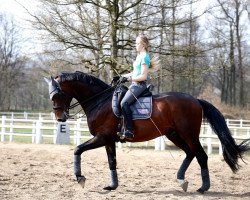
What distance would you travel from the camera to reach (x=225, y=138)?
729cm

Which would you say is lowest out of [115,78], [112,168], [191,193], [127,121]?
[191,193]

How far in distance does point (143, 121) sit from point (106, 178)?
1979 millimetres

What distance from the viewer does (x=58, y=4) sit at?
16953mm

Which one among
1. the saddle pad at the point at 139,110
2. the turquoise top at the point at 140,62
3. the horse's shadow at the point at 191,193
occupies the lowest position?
the horse's shadow at the point at 191,193

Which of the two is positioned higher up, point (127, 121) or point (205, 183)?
point (127, 121)

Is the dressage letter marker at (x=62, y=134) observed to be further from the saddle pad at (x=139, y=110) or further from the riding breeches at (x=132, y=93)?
the riding breeches at (x=132, y=93)

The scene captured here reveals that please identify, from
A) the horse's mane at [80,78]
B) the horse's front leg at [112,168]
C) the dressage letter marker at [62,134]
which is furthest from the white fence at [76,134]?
the horse's mane at [80,78]

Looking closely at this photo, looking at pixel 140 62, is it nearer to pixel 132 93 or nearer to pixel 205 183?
pixel 132 93

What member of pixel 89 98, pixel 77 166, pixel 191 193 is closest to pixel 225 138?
pixel 191 193

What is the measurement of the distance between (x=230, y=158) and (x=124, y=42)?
11.4 meters

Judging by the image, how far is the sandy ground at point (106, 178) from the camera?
21.7 ft

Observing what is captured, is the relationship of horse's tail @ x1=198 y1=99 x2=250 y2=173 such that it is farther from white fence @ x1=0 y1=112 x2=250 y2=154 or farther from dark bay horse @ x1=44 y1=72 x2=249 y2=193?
white fence @ x1=0 y1=112 x2=250 y2=154

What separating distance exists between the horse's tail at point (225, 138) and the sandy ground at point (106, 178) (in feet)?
1.90

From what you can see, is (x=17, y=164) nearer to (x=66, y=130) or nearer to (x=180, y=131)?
(x=180, y=131)
